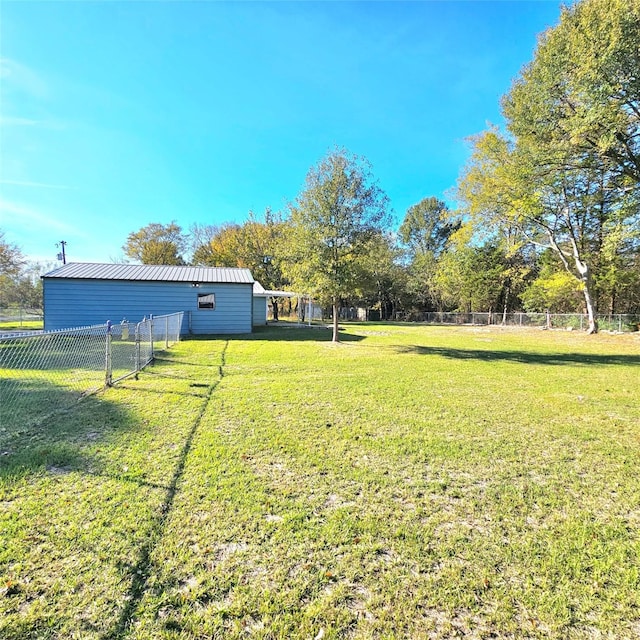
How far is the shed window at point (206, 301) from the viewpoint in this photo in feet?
52.9

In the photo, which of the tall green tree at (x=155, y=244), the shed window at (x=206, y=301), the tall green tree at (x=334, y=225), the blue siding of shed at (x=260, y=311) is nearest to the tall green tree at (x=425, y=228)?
the blue siding of shed at (x=260, y=311)

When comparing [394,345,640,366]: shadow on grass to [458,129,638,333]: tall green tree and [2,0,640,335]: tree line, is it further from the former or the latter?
[458,129,638,333]: tall green tree

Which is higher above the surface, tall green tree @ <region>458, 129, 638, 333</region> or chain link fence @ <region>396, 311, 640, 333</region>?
tall green tree @ <region>458, 129, 638, 333</region>

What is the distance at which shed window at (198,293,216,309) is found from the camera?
16125mm

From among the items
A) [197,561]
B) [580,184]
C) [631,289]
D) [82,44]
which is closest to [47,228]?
[82,44]

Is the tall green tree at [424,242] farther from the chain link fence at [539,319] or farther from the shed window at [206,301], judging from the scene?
the shed window at [206,301]

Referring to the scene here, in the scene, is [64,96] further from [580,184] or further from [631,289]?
[631,289]

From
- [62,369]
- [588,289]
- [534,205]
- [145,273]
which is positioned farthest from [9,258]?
[588,289]

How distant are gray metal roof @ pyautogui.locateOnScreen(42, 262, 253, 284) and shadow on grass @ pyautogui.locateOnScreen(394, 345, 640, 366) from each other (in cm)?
901

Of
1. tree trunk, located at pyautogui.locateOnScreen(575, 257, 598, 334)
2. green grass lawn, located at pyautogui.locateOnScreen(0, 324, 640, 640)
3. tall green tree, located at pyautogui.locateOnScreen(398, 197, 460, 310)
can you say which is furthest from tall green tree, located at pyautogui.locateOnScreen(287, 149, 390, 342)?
tall green tree, located at pyautogui.locateOnScreen(398, 197, 460, 310)

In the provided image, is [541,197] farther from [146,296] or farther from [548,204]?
[146,296]

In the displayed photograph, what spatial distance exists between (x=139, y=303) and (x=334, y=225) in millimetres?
9465

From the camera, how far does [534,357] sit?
35.9 feet

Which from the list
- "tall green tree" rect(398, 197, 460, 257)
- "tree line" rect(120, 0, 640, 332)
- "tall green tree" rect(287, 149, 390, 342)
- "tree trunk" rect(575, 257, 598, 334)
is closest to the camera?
"tree line" rect(120, 0, 640, 332)
